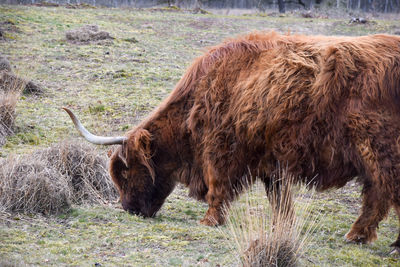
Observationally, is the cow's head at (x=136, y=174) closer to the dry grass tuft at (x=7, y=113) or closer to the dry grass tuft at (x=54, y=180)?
the dry grass tuft at (x=54, y=180)

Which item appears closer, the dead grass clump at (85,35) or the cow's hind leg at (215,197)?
the cow's hind leg at (215,197)

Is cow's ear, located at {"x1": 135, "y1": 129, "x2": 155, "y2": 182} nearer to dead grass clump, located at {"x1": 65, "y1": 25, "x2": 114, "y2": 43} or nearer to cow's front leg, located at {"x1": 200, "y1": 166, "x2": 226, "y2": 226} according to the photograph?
cow's front leg, located at {"x1": 200, "y1": 166, "x2": 226, "y2": 226}

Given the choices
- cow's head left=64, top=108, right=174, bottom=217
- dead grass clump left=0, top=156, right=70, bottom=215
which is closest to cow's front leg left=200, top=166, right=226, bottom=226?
cow's head left=64, top=108, right=174, bottom=217

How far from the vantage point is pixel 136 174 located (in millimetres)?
6449

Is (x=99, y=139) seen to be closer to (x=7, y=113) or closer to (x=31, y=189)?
(x=31, y=189)

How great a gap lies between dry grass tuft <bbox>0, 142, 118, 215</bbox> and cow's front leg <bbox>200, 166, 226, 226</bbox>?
1.48 m

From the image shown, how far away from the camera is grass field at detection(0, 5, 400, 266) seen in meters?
4.95

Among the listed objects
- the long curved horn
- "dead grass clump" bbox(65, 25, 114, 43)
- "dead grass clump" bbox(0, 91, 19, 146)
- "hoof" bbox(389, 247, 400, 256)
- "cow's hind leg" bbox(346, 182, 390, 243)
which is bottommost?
"hoof" bbox(389, 247, 400, 256)

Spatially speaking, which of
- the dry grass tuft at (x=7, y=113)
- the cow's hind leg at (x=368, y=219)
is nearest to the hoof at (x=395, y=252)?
the cow's hind leg at (x=368, y=219)

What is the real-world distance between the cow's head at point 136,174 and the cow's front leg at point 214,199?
2.23 feet

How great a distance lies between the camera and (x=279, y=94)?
552 centimetres

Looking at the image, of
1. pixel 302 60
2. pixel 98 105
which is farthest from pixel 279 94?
pixel 98 105

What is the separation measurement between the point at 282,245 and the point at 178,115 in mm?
2563

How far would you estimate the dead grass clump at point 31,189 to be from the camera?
594 cm
